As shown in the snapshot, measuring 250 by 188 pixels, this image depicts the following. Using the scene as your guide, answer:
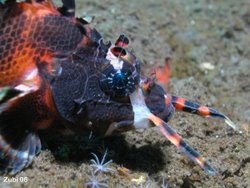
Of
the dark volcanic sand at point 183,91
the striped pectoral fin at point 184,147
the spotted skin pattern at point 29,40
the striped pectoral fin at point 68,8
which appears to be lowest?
the dark volcanic sand at point 183,91

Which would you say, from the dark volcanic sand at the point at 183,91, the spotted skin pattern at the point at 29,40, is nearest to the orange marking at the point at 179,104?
the dark volcanic sand at the point at 183,91

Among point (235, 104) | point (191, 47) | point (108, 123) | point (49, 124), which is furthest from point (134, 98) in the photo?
point (191, 47)

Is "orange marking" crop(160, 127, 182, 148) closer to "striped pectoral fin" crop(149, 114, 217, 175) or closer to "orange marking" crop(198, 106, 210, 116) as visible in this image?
"striped pectoral fin" crop(149, 114, 217, 175)

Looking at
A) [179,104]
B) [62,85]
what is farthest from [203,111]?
[62,85]

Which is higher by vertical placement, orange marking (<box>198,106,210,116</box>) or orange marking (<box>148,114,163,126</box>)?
orange marking (<box>148,114,163,126</box>)

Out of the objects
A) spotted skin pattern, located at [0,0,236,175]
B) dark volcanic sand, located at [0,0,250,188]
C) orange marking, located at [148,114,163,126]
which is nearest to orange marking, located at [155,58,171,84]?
dark volcanic sand, located at [0,0,250,188]

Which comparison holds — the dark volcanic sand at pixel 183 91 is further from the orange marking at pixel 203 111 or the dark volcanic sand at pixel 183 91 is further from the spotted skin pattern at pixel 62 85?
the orange marking at pixel 203 111
